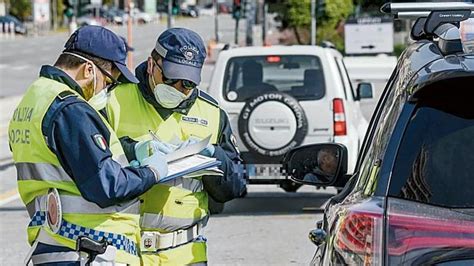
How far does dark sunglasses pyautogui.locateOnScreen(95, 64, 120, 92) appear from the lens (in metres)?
4.31

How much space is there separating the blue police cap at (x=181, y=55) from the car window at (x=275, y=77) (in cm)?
683

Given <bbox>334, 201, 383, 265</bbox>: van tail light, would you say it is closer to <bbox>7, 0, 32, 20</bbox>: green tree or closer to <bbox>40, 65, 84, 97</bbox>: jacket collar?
<bbox>40, 65, 84, 97</bbox>: jacket collar

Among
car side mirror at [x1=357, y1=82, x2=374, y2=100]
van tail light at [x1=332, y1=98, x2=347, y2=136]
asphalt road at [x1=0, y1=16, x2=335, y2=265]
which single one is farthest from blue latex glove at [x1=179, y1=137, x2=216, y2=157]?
car side mirror at [x1=357, y1=82, x2=374, y2=100]

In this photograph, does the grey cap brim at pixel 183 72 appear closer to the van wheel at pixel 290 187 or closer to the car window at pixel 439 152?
the car window at pixel 439 152

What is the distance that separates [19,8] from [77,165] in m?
88.4

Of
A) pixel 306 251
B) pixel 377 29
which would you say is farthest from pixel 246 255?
pixel 377 29

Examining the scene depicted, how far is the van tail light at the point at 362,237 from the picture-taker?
10.1 ft

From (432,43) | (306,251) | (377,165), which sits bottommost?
(306,251)

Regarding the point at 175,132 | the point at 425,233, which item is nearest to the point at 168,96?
the point at 175,132

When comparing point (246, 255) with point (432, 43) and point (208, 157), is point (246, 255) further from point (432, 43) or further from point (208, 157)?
point (432, 43)

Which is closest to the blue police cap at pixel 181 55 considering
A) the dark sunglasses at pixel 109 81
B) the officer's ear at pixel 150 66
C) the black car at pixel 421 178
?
the officer's ear at pixel 150 66

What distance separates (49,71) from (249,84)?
7636 mm

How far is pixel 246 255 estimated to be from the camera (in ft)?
30.4

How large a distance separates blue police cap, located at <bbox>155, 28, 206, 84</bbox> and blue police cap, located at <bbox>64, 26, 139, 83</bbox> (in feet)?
1.26
